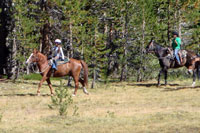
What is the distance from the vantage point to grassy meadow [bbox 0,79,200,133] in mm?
14477

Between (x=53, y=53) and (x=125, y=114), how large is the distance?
7615 mm

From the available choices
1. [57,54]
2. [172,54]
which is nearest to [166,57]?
[172,54]

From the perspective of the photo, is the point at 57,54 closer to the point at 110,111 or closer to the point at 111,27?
the point at 110,111

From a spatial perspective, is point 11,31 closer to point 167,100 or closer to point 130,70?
point 130,70

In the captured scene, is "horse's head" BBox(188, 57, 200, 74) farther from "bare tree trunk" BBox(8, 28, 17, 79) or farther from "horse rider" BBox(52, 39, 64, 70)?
"bare tree trunk" BBox(8, 28, 17, 79)

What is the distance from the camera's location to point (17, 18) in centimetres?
3462

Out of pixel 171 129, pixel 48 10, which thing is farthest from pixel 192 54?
pixel 171 129

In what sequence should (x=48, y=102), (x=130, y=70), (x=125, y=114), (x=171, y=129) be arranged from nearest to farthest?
(x=171, y=129), (x=125, y=114), (x=48, y=102), (x=130, y=70)

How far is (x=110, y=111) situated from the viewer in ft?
61.4

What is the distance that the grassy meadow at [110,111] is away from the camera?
1448 centimetres

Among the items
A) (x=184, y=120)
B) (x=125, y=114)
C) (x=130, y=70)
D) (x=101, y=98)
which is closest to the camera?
(x=184, y=120)

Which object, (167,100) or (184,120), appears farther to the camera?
(167,100)

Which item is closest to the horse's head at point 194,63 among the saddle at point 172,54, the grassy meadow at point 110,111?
the saddle at point 172,54

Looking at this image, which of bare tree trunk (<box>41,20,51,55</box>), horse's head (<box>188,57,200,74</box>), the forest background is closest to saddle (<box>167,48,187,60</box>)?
horse's head (<box>188,57,200,74</box>)
